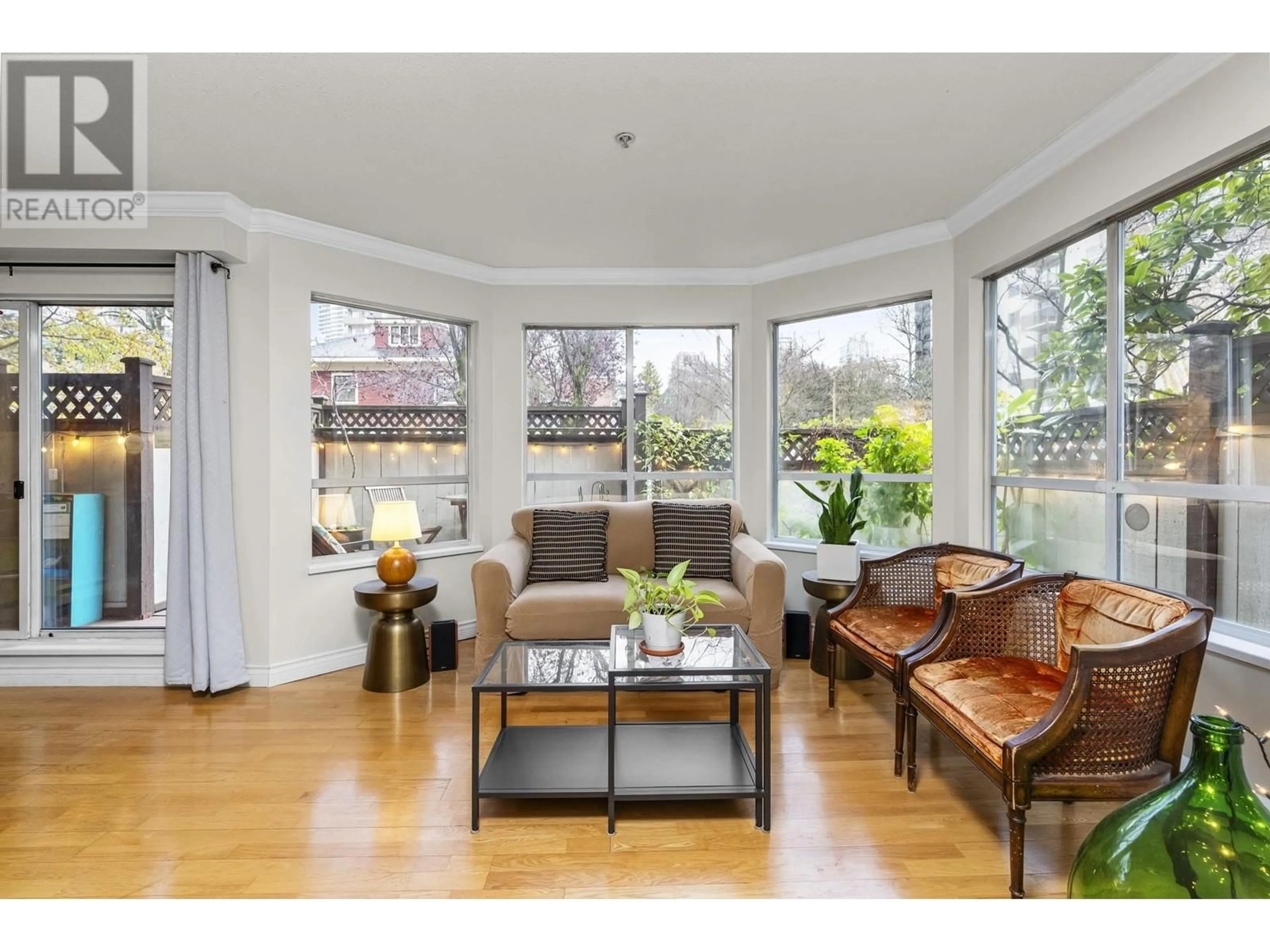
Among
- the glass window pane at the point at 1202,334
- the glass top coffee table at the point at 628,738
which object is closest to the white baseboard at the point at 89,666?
the glass top coffee table at the point at 628,738

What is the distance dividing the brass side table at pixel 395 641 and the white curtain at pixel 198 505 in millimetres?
700

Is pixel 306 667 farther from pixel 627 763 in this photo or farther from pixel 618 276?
pixel 618 276

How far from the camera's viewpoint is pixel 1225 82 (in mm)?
1947

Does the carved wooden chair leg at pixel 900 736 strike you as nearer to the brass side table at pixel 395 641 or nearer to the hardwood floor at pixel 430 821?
the hardwood floor at pixel 430 821

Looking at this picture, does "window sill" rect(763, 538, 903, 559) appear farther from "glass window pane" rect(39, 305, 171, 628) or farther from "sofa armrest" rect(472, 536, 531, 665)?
"glass window pane" rect(39, 305, 171, 628)

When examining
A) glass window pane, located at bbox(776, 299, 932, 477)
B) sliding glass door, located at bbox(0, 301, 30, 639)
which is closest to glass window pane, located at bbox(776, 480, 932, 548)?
glass window pane, located at bbox(776, 299, 932, 477)

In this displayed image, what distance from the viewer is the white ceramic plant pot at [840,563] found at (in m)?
3.47

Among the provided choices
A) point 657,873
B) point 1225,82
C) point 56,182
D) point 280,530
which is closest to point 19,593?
point 280,530

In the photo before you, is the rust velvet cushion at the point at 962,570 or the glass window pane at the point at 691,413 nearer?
the rust velvet cushion at the point at 962,570

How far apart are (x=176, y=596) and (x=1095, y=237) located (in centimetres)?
469

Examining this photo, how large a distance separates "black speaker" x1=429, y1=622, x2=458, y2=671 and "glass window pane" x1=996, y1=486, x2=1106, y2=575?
10.1 ft

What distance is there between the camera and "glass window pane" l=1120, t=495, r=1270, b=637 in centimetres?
207

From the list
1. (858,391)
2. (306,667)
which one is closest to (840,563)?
(858,391)
